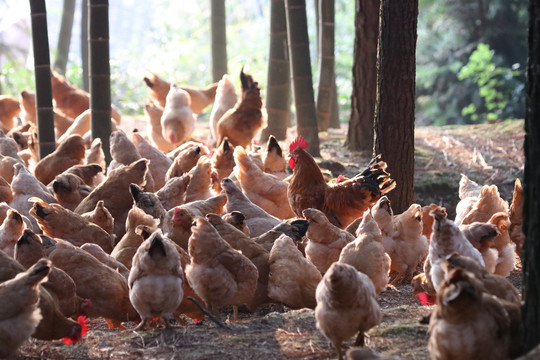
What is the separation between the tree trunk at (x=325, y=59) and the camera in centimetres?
952

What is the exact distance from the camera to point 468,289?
287cm

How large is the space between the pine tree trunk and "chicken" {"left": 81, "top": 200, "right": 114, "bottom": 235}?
5231 millimetres

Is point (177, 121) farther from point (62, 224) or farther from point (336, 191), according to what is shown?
point (62, 224)

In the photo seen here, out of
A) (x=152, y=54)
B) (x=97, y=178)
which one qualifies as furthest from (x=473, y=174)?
(x=152, y=54)

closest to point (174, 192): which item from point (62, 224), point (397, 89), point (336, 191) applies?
point (62, 224)

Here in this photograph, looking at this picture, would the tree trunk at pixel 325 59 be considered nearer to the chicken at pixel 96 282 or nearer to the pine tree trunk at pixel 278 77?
the pine tree trunk at pixel 278 77

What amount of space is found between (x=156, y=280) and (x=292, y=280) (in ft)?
3.17

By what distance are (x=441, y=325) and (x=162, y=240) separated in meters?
1.83

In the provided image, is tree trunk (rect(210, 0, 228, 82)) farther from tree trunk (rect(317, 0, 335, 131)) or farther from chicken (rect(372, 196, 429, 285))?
chicken (rect(372, 196, 429, 285))

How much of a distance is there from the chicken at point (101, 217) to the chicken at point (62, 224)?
0.23m

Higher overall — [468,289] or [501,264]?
[468,289]

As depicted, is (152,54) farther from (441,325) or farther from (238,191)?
(441,325)

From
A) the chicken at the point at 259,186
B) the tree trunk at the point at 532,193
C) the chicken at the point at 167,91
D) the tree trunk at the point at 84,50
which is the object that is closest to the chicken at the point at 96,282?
the chicken at the point at 259,186

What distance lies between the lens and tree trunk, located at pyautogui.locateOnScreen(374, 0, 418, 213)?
5980 millimetres
